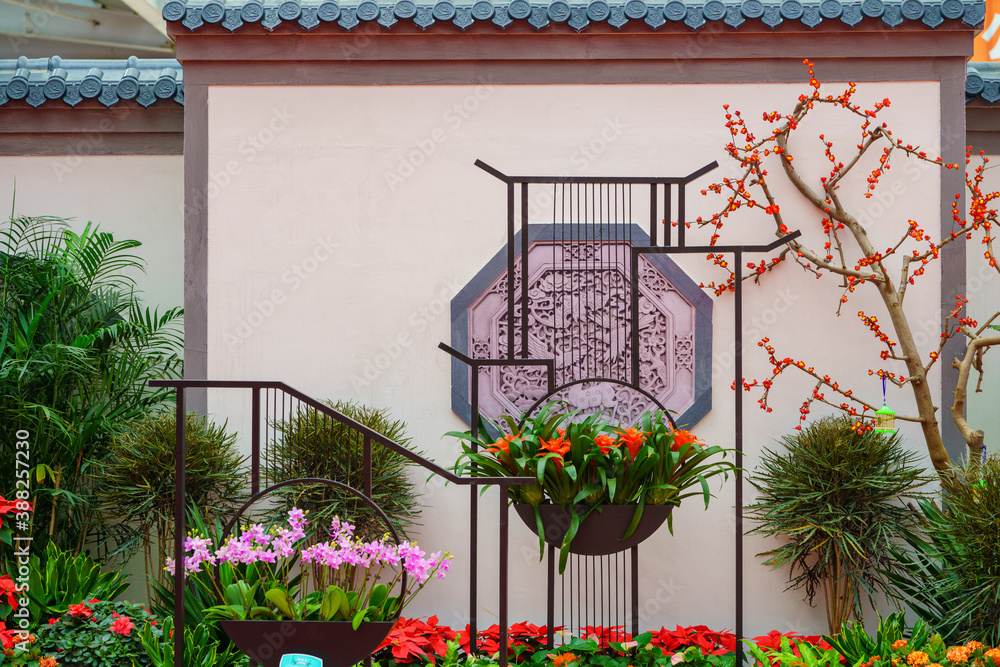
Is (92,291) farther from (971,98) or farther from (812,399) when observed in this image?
(971,98)

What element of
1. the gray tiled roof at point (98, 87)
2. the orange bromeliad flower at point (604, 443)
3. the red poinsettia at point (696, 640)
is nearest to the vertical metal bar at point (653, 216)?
the orange bromeliad flower at point (604, 443)

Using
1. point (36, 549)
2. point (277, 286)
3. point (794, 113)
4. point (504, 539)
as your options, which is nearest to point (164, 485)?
point (36, 549)

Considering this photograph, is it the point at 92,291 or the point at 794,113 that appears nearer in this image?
the point at 794,113

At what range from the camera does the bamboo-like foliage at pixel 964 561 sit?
123 inches

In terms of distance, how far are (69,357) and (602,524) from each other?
8.42 feet

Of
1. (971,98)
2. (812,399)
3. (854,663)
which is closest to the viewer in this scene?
(854,663)

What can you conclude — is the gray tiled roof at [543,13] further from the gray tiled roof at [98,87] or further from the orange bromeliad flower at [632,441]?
the orange bromeliad flower at [632,441]

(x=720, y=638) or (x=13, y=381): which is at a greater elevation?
(x=13, y=381)

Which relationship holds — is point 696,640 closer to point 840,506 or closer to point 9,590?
point 840,506

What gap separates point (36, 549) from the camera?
3.84m

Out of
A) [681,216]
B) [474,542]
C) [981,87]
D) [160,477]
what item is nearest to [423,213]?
[681,216]

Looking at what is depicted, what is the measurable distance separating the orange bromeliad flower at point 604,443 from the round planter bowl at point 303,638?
102cm

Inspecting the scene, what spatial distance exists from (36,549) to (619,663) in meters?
2.66

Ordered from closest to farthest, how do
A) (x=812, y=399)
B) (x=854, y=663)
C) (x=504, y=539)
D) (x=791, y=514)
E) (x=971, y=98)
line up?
(x=504, y=539), (x=854, y=663), (x=791, y=514), (x=812, y=399), (x=971, y=98)
